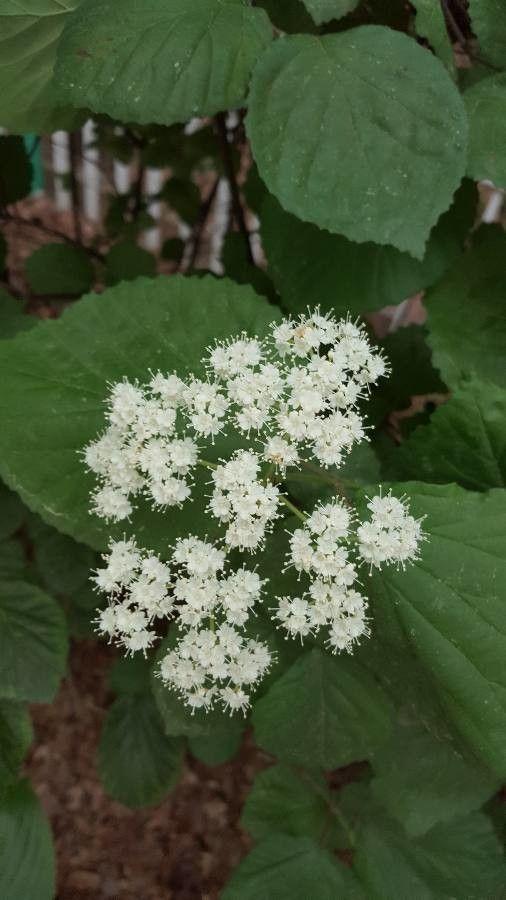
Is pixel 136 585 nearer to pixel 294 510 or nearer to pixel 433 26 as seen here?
pixel 294 510

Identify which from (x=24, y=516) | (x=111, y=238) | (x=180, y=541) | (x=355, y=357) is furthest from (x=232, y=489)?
(x=111, y=238)

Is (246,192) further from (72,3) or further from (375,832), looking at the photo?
(375,832)

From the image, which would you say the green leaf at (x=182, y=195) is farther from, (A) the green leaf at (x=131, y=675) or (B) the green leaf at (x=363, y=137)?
(A) the green leaf at (x=131, y=675)

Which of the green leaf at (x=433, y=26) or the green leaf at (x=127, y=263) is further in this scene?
the green leaf at (x=127, y=263)

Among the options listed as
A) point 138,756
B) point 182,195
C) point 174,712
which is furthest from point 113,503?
point 182,195

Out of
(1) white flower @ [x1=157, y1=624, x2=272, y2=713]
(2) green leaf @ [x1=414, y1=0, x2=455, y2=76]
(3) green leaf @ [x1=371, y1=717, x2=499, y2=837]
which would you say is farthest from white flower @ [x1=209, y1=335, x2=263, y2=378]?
(3) green leaf @ [x1=371, y1=717, x2=499, y2=837]

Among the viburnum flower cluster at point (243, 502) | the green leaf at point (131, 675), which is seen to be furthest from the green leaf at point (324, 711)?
the green leaf at point (131, 675)

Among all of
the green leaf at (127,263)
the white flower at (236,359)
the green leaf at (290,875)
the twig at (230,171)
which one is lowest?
the green leaf at (290,875)
